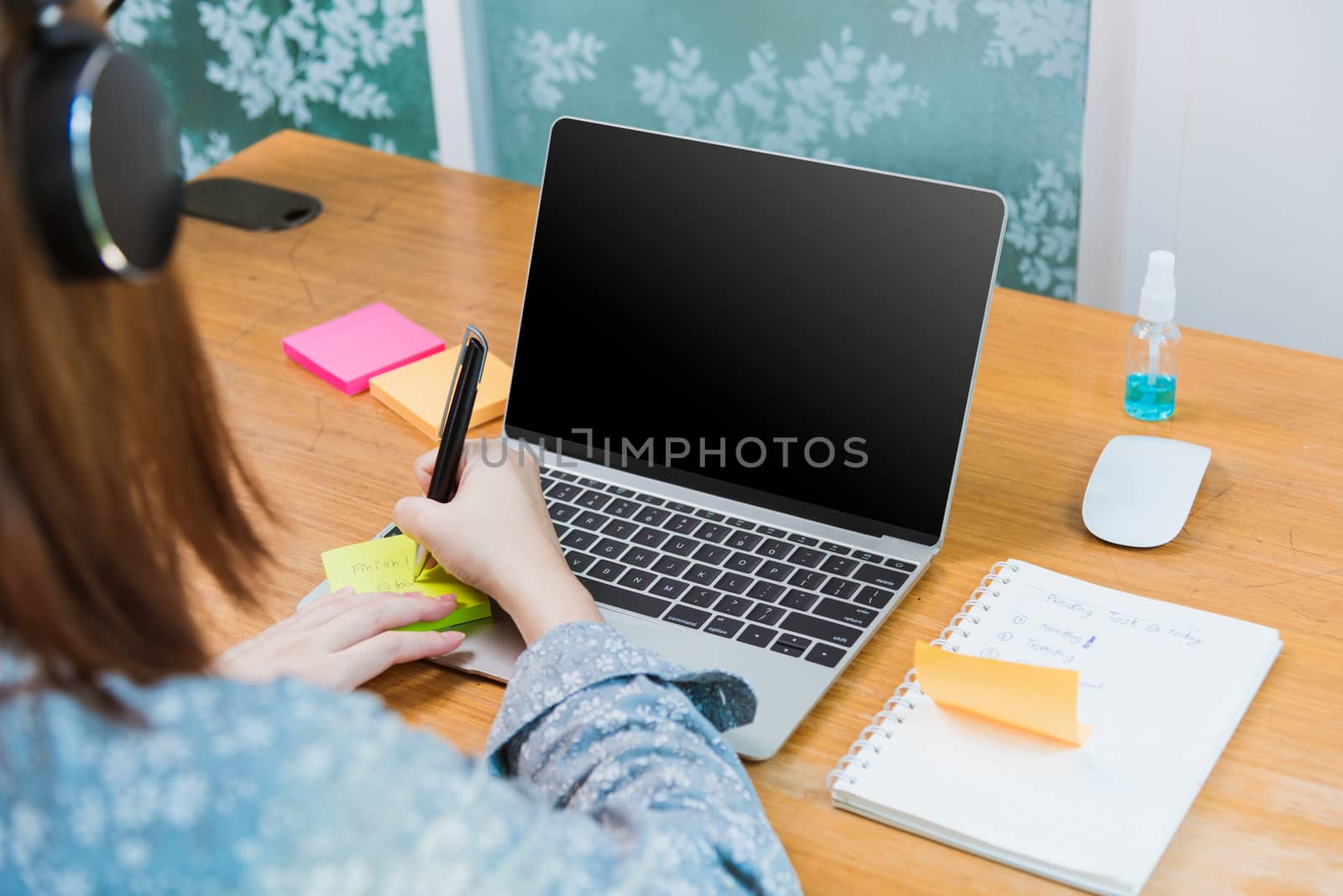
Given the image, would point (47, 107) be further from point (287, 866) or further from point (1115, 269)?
point (1115, 269)

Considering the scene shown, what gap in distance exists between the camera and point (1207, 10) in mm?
1416

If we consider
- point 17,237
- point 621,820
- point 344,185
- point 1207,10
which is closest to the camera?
point 17,237

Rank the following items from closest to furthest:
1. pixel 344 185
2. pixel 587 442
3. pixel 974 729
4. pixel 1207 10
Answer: pixel 974 729 < pixel 587 442 < pixel 1207 10 < pixel 344 185

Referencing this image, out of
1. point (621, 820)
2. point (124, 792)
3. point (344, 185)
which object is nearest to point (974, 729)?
point (621, 820)

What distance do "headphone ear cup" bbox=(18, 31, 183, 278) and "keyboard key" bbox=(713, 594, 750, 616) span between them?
46 cm

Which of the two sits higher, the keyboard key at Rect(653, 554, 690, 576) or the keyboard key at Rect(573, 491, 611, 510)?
the keyboard key at Rect(573, 491, 611, 510)

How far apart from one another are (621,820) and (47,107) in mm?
405

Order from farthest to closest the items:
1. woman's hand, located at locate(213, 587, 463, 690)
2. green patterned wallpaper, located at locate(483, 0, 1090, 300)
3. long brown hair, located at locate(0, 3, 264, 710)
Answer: green patterned wallpaper, located at locate(483, 0, 1090, 300) < woman's hand, located at locate(213, 587, 463, 690) < long brown hair, located at locate(0, 3, 264, 710)

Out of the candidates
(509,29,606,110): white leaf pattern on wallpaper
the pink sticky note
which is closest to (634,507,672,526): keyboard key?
the pink sticky note

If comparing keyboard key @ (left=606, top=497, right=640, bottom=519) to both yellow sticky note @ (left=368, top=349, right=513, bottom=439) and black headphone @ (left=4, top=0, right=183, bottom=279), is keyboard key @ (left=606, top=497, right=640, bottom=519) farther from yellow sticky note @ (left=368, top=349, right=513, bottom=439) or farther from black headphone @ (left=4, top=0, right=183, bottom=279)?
black headphone @ (left=4, top=0, right=183, bottom=279)

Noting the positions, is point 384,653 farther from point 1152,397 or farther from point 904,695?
point 1152,397

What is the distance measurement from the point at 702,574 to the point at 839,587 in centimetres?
9

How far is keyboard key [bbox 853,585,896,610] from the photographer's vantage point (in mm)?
892

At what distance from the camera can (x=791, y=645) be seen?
2.81 ft
